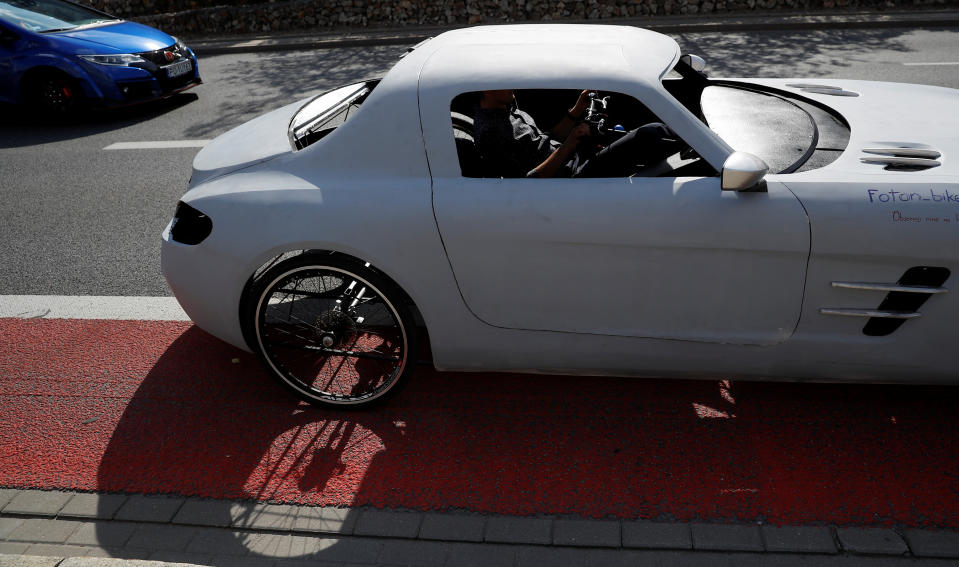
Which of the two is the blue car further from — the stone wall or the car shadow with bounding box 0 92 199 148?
the stone wall

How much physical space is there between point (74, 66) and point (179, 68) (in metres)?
1.12

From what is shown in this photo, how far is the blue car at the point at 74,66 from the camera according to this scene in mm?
8836

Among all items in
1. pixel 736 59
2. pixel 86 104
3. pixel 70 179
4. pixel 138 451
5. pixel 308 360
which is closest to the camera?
pixel 138 451

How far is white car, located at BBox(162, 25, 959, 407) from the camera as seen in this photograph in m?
3.05

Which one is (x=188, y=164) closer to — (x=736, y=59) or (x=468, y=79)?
(x=468, y=79)

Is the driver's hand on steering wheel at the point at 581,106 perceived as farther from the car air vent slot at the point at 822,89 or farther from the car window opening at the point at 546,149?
the car air vent slot at the point at 822,89

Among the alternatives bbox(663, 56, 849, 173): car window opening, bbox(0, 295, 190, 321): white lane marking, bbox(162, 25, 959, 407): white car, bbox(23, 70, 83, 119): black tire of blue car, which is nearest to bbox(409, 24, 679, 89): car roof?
bbox(162, 25, 959, 407): white car

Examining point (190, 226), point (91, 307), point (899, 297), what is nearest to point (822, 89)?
point (899, 297)

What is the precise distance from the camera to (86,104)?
29.3 ft

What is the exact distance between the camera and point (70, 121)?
9.20 metres

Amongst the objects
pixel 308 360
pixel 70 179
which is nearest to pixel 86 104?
pixel 70 179

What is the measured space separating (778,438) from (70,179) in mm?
6554

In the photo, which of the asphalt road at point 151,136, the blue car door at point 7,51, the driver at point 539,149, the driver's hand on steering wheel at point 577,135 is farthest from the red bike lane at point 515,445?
the blue car door at point 7,51

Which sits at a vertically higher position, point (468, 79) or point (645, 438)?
point (468, 79)
